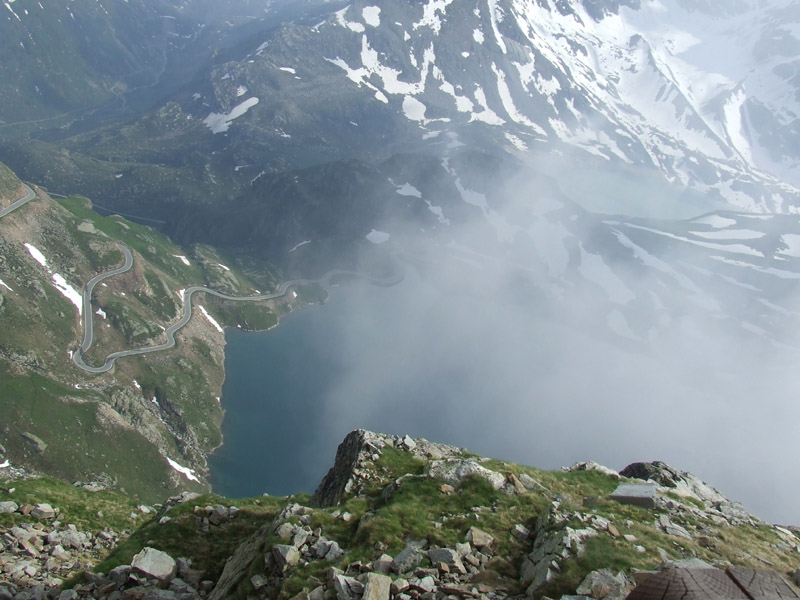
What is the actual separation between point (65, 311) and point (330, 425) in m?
97.4

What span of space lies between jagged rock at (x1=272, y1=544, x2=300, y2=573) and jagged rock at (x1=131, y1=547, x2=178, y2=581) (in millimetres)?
6446

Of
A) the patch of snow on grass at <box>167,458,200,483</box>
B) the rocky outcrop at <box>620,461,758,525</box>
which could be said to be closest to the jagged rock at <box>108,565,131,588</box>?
the rocky outcrop at <box>620,461,758,525</box>

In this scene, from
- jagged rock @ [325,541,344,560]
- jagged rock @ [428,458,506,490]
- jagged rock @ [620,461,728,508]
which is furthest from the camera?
jagged rock @ [620,461,728,508]

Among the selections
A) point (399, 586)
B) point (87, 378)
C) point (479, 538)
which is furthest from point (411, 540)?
point (87, 378)

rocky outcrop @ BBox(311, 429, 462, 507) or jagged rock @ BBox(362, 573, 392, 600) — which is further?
rocky outcrop @ BBox(311, 429, 462, 507)

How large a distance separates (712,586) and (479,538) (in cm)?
1156

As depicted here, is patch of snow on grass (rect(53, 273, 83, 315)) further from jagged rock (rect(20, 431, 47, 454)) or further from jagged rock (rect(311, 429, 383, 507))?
jagged rock (rect(311, 429, 383, 507))

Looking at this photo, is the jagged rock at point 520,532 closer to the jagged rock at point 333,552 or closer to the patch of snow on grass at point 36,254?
the jagged rock at point 333,552

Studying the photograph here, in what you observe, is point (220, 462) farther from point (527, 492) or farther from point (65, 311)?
point (527, 492)

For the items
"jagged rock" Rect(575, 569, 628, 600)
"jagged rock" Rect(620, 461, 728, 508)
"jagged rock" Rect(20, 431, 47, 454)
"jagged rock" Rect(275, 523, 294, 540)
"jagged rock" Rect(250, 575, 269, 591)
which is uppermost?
"jagged rock" Rect(575, 569, 628, 600)

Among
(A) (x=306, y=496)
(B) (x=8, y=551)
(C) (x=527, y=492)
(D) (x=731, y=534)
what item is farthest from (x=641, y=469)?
(B) (x=8, y=551)

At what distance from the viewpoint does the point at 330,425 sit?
7662 inches

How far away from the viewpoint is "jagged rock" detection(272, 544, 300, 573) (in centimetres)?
1933

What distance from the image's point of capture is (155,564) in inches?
904
